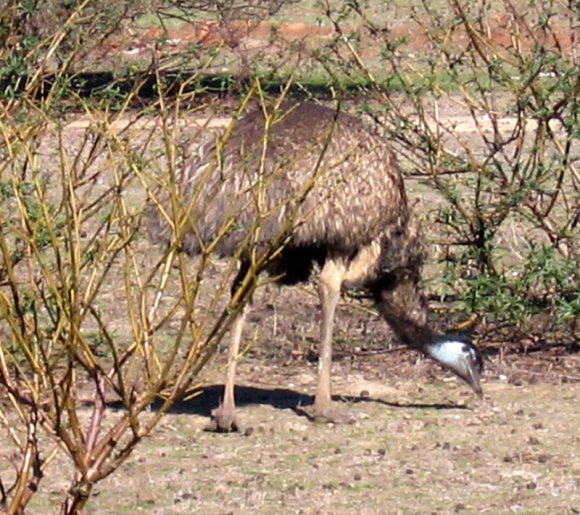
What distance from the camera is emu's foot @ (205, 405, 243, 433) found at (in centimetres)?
857

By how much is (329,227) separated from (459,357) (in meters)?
1.20

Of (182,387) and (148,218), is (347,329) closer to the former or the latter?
(148,218)

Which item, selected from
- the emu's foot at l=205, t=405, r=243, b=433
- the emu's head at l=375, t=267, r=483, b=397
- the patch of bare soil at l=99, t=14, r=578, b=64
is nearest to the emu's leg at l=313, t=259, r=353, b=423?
the emu's foot at l=205, t=405, r=243, b=433

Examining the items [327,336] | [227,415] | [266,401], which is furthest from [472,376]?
[227,415]

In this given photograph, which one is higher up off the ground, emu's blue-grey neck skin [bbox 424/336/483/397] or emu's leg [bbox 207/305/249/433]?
emu's blue-grey neck skin [bbox 424/336/483/397]

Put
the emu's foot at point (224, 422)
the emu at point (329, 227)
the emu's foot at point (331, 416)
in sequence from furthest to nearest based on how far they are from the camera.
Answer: the emu's foot at point (331, 416) < the emu's foot at point (224, 422) < the emu at point (329, 227)

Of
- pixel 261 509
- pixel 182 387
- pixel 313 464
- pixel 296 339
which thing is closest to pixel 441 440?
pixel 313 464

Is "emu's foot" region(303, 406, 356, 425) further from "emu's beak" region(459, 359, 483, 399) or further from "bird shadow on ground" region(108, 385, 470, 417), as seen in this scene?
"emu's beak" region(459, 359, 483, 399)

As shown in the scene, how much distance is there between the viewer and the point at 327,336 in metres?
8.85

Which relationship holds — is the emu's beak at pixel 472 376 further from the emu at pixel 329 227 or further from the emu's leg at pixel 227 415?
the emu's leg at pixel 227 415

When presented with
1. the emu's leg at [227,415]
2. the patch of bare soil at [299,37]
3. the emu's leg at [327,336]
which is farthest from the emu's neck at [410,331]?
the patch of bare soil at [299,37]

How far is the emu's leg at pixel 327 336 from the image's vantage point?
345 inches

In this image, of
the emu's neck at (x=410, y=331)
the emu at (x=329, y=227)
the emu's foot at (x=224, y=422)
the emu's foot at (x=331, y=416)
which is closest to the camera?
the emu at (x=329, y=227)

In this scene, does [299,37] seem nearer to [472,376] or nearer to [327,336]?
[472,376]
